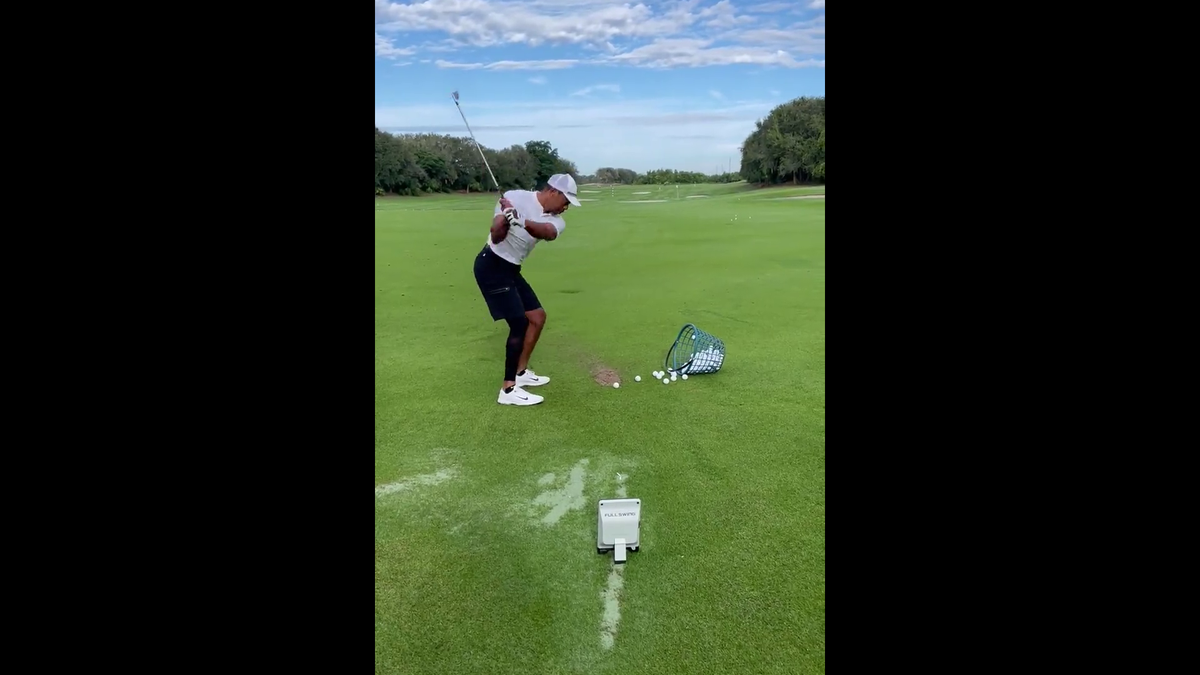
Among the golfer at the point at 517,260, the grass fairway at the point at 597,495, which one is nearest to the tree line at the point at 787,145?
the grass fairway at the point at 597,495

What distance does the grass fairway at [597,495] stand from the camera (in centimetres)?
378

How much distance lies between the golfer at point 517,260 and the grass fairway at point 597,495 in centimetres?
49

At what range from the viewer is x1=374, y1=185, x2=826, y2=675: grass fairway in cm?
378

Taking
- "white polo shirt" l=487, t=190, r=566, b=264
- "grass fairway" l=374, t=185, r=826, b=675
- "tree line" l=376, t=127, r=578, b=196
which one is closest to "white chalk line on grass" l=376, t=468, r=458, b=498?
"grass fairway" l=374, t=185, r=826, b=675

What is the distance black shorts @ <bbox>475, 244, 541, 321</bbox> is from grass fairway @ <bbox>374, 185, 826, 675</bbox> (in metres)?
0.98

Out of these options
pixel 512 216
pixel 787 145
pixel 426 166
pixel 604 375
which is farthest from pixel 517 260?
pixel 787 145

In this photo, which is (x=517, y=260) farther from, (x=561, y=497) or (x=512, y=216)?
(x=561, y=497)

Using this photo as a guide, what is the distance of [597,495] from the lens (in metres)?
5.42

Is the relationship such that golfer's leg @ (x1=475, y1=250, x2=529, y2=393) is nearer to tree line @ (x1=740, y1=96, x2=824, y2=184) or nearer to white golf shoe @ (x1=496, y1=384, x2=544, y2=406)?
white golf shoe @ (x1=496, y1=384, x2=544, y2=406)

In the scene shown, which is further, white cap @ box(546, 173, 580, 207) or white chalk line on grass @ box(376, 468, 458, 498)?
white cap @ box(546, 173, 580, 207)

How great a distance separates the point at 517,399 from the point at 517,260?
4.63 ft

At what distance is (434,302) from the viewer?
13.1 meters

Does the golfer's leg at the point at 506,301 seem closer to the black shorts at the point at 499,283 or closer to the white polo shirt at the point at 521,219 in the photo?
the black shorts at the point at 499,283

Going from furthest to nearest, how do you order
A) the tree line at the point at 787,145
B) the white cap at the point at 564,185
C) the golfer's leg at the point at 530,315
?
the tree line at the point at 787,145
the golfer's leg at the point at 530,315
the white cap at the point at 564,185
